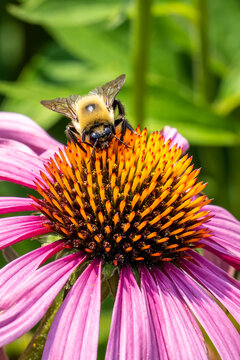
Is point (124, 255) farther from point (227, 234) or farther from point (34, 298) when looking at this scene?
point (227, 234)

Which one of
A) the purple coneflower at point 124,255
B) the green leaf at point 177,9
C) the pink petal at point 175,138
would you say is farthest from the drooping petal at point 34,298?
the green leaf at point 177,9

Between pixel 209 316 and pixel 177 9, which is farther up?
pixel 177 9

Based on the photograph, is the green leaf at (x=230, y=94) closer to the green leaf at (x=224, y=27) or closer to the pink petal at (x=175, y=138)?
the green leaf at (x=224, y=27)

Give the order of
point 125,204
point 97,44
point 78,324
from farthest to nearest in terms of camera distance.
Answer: point 97,44 < point 125,204 < point 78,324

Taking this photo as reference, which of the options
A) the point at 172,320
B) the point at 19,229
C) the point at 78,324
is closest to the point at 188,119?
the point at 19,229

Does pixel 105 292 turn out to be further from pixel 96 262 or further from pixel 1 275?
pixel 1 275

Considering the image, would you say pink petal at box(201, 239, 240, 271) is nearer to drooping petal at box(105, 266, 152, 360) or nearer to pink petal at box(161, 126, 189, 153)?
drooping petal at box(105, 266, 152, 360)

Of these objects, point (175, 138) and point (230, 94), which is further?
point (230, 94)

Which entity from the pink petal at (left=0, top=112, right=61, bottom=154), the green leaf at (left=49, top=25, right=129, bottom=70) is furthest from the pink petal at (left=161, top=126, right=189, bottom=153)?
the green leaf at (left=49, top=25, right=129, bottom=70)
